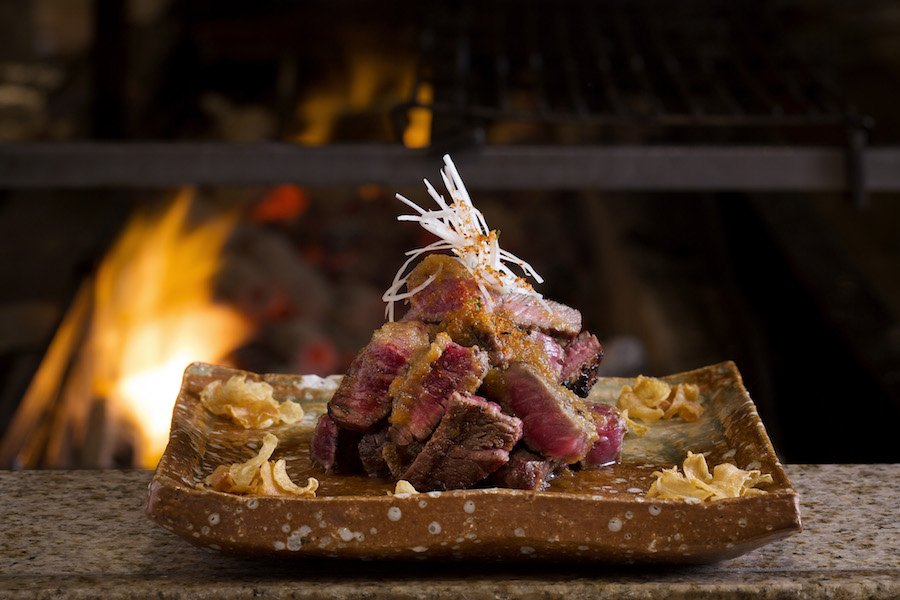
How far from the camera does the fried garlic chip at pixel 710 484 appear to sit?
7.54ft

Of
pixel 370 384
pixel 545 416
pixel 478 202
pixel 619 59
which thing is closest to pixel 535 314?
pixel 545 416

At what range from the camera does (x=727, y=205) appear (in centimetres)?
605

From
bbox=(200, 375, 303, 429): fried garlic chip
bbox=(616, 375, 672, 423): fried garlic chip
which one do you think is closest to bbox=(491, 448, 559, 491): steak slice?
bbox=(616, 375, 672, 423): fried garlic chip

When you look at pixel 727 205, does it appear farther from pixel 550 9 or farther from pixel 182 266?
pixel 182 266

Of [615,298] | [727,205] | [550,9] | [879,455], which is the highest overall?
[550,9]

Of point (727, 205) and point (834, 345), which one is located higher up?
point (727, 205)

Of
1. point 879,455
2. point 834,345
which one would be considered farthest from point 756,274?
point 879,455

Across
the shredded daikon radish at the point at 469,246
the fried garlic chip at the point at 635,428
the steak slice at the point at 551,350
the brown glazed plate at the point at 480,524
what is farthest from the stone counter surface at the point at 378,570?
the shredded daikon radish at the point at 469,246

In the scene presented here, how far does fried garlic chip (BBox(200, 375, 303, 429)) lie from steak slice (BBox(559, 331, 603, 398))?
709 millimetres

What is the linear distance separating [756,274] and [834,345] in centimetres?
101

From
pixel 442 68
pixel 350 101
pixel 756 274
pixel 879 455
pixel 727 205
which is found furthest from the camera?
pixel 350 101

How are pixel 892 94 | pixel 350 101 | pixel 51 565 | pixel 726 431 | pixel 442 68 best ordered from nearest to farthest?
1. pixel 51 565
2. pixel 726 431
3. pixel 442 68
4. pixel 350 101
5. pixel 892 94

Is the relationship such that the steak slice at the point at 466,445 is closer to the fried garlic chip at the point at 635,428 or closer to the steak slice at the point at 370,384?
the steak slice at the point at 370,384

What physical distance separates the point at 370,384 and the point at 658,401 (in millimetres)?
832
